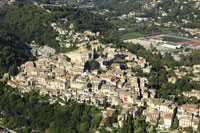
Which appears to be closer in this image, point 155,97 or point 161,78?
point 155,97

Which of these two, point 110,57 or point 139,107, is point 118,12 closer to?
point 110,57

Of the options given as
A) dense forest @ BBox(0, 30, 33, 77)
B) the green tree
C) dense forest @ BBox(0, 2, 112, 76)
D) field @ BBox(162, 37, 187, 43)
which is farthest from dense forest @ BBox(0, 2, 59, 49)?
the green tree

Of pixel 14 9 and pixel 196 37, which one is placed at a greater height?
pixel 14 9

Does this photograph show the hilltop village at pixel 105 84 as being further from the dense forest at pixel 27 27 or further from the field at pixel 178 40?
the field at pixel 178 40

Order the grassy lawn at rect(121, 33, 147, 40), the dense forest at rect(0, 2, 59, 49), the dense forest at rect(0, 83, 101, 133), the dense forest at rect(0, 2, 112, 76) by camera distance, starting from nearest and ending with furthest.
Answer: the dense forest at rect(0, 83, 101, 133) → the dense forest at rect(0, 2, 112, 76) → the dense forest at rect(0, 2, 59, 49) → the grassy lawn at rect(121, 33, 147, 40)

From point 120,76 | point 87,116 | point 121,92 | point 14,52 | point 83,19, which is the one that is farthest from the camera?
point 83,19

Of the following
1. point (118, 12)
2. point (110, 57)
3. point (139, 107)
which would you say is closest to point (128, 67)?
point (110, 57)

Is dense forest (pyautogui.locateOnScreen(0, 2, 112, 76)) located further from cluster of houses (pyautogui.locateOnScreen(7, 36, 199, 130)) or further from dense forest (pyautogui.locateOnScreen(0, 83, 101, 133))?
dense forest (pyautogui.locateOnScreen(0, 83, 101, 133))
